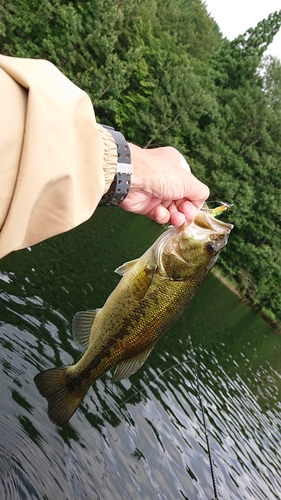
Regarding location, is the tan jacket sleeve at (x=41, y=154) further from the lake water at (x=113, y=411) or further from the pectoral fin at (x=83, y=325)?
the lake water at (x=113, y=411)

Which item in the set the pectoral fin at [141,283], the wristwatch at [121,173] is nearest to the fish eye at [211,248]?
the pectoral fin at [141,283]

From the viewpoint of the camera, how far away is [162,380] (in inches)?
391

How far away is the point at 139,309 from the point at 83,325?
515 millimetres

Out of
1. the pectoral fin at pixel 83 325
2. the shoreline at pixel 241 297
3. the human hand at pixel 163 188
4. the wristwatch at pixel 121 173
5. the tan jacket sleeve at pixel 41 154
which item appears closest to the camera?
the tan jacket sleeve at pixel 41 154

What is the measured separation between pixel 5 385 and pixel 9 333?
4.66ft

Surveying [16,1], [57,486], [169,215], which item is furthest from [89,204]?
[16,1]

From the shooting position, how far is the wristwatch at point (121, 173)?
2.22 m

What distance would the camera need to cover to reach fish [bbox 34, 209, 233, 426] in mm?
2850

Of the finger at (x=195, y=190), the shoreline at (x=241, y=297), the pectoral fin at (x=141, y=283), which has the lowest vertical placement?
the shoreline at (x=241, y=297)

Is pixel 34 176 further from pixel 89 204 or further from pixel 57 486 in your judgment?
pixel 57 486

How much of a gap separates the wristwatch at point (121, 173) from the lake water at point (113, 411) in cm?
422

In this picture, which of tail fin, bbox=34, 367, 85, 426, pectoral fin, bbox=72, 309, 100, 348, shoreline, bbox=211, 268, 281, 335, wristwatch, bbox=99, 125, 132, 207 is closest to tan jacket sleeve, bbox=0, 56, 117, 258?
wristwatch, bbox=99, 125, 132, 207

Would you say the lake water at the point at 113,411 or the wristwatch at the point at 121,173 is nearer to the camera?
the wristwatch at the point at 121,173

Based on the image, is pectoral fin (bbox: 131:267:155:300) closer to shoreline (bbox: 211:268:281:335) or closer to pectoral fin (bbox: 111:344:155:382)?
pectoral fin (bbox: 111:344:155:382)
